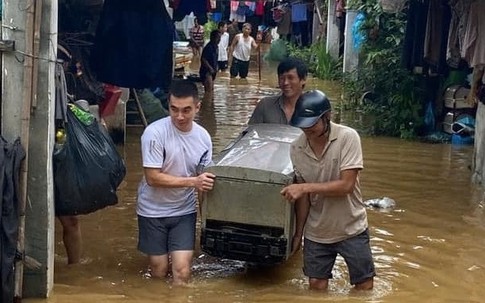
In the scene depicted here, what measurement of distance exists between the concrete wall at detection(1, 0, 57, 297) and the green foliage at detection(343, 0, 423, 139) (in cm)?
832

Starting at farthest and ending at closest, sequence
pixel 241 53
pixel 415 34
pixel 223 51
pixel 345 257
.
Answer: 1. pixel 223 51
2. pixel 241 53
3. pixel 415 34
4. pixel 345 257

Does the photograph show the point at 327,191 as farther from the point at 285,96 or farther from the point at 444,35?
the point at 444,35

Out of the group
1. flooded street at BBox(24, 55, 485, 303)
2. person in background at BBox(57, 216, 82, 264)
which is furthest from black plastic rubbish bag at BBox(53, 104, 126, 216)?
flooded street at BBox(24, 55, 485, 303)

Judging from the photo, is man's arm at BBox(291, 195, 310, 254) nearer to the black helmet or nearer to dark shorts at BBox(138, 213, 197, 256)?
the black helmet

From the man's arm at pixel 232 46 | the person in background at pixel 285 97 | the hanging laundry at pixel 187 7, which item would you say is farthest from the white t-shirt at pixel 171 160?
the man's arm at pixel 232 46

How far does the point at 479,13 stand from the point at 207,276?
196 inches

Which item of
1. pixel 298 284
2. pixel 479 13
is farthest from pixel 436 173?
pixel 298 284

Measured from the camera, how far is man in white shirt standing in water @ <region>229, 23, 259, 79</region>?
23.6m

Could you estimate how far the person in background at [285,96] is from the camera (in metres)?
6.68

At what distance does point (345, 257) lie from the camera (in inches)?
220

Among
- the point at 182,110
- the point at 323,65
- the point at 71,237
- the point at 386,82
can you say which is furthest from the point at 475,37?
the point at 323,65

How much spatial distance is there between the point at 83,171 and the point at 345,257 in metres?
1.83

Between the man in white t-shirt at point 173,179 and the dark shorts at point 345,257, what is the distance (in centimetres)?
84

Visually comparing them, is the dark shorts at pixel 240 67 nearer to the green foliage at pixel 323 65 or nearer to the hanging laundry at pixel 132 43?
the green foliage at pixel 323 65
